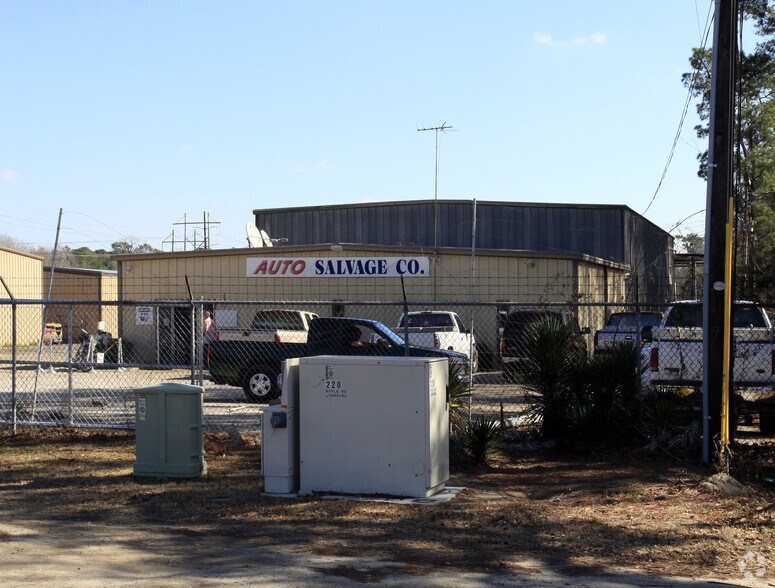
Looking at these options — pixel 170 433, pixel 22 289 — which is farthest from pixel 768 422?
pixel 22 289

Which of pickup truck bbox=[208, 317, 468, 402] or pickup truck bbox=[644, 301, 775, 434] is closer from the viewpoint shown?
pickup truck bbox=[644, 301, 775, 434]

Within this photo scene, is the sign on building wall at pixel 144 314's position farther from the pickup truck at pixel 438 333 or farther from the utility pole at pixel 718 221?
the utility pole at pixel 718 221

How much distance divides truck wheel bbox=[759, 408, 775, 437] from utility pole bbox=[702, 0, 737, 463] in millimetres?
2761

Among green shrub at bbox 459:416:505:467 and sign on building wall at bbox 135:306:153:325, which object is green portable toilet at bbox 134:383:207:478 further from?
sign on building wall at bbox 135:306:153:325

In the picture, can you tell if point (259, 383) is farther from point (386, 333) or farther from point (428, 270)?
point (428, 270)

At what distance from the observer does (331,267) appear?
28.7 meters

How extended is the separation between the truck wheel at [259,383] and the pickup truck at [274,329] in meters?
0.60

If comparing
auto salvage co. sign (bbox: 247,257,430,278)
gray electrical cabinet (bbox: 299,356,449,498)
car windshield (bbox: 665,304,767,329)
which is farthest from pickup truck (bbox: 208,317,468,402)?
auto salvage co. sign (bbox: 247,257,430,278)

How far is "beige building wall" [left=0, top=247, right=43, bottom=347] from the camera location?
3834 cm

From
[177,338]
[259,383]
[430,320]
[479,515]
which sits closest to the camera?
[479,515]

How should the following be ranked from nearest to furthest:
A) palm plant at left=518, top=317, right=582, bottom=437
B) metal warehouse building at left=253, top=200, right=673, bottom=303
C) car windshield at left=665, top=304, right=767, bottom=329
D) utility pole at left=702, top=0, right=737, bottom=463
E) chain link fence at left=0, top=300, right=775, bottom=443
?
utility pole at left=702, top=0, right=737, bottom=463 → palm plant at left=518, top=317, right=582, bottom=437 → chain link fence at left=0, top=300, right=775, bottom=443 → car windshield at left=665, top=304, right=767, bottom=329 → metal warehouse building at left=253, top=200, right=673, bottom=303

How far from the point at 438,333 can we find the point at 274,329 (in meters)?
3.70

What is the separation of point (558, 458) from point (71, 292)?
125ft

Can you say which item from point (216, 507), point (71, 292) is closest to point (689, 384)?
point (216, 507)
